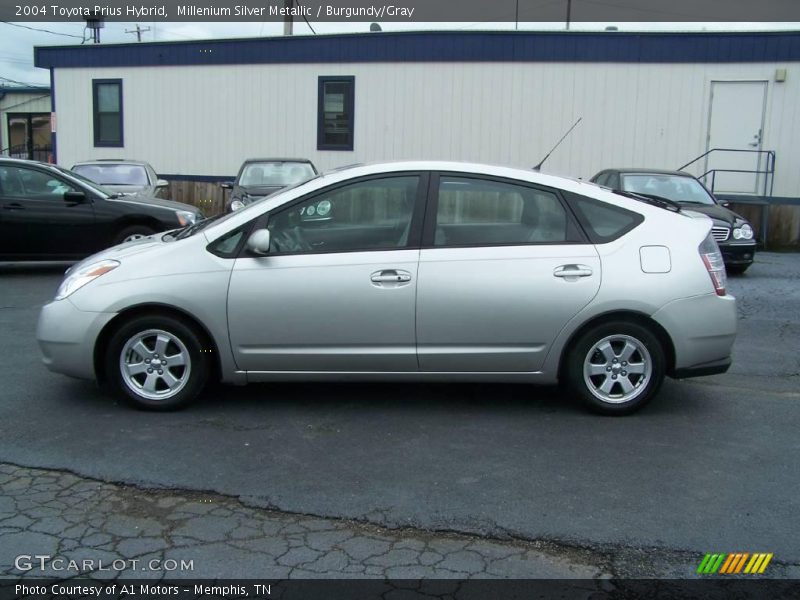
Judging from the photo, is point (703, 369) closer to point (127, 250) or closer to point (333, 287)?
point (333, 287)

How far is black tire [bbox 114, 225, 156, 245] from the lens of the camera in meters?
11.1

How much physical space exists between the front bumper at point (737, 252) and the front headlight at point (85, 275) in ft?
29.2

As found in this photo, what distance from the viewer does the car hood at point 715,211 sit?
11.7 meters

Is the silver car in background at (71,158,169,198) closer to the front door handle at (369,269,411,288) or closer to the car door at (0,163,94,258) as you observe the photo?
the car door at (0,163,94,258)

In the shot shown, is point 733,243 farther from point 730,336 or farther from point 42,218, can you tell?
point 42,218

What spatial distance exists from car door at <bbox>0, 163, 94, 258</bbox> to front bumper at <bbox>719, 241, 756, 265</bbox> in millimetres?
8730

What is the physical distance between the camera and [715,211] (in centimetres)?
1222

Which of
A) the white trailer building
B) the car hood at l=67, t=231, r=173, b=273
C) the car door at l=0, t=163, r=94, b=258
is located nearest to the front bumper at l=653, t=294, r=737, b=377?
the car hood at l=67, t=231, r=173, b=273

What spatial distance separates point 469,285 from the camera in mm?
5215

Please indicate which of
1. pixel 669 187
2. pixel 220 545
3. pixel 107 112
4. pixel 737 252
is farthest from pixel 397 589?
pixel 107 112

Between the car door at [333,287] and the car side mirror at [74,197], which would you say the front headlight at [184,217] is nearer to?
the car side mirror at [74,197]

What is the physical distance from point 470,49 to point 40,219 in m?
10.8

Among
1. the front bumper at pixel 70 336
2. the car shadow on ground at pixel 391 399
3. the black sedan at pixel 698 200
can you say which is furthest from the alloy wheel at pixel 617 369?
the black sedan at pixel 698 200

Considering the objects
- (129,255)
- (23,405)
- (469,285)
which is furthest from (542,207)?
(23,405)
